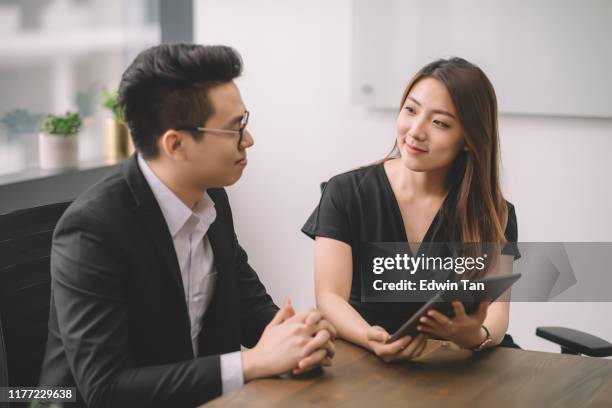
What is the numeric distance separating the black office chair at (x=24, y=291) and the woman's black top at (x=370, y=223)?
0.73 metres

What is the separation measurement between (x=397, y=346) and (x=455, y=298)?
0.15 metres

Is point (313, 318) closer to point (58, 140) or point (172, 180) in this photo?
point (172, 180)

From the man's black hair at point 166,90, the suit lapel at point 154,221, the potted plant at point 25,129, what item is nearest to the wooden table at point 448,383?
the suit lapel at point 154,221

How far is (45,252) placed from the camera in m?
1.84

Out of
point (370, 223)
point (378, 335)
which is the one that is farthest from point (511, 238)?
point (378, 335)

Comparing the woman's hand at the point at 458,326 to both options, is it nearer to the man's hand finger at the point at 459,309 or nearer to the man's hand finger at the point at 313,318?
the man's hand finger at the point at 459,309

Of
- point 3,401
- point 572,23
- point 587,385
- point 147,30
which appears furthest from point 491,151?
point 147,30

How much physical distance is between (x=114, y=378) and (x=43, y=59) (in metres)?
1.94

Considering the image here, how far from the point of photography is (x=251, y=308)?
204 centimetres

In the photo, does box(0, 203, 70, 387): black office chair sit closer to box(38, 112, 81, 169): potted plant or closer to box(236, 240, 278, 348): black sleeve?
box(236, 240, 278, 348): black sleeve

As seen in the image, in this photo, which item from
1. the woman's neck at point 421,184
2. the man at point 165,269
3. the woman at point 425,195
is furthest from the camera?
the woman's neck at point 421,184

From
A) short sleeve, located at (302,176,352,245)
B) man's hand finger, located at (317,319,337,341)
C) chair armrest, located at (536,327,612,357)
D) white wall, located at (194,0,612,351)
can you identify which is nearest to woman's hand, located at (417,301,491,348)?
man's hand finger, located at (317,319,337,341)

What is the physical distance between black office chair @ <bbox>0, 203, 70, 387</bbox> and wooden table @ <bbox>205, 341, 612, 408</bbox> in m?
0.55

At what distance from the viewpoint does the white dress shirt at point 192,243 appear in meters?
1.76
